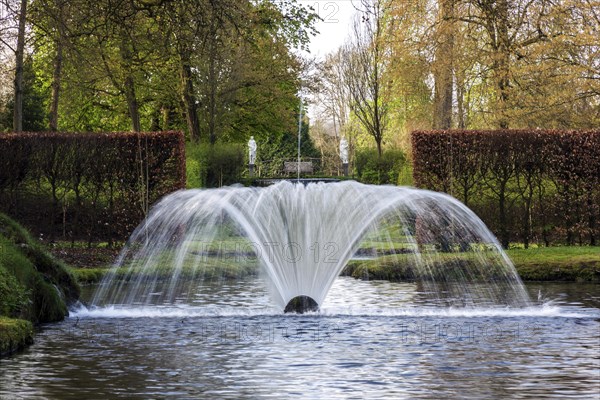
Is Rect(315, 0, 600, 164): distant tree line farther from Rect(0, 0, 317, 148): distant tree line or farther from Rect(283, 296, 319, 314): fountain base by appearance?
Rect(283, 296, 319, 314): fountain base

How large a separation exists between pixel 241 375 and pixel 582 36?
22.2m

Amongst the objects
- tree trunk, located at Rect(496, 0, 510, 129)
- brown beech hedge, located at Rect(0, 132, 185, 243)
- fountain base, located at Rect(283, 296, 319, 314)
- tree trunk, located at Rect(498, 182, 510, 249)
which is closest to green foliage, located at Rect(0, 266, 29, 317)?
fountain base, located at Rect(283, 296, 319, 314)

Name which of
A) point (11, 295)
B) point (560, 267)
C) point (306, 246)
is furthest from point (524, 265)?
point (11, 295)

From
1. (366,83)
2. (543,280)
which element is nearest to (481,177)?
(543,280)

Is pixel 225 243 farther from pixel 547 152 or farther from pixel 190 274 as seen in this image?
pixel 547 152

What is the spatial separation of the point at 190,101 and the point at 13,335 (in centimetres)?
2918

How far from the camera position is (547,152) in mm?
22891

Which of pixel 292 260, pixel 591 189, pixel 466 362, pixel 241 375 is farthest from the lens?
pixel 591 189

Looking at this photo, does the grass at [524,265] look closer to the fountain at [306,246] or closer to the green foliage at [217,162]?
the fountain at [306,246]

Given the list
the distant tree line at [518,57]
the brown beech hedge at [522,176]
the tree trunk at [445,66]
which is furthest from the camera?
the tree trunk at [445,66]

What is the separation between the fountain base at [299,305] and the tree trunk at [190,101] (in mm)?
24908

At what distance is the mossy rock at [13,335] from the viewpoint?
1005 cm

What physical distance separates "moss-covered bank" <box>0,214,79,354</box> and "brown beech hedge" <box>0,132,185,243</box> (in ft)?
29.4

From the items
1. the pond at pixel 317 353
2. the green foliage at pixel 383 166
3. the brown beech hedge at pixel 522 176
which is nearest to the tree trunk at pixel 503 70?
the brown beech hedge at pixel 522 176
